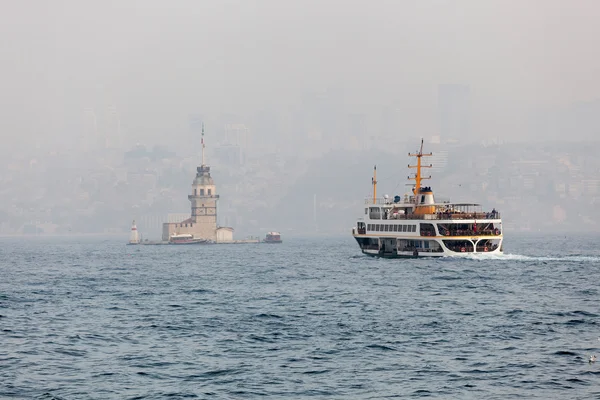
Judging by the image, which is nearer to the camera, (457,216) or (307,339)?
(307,339)

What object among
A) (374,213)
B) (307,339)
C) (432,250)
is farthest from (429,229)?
(307,339)

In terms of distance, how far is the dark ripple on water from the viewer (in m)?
35.2

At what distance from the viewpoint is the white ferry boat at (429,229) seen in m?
106

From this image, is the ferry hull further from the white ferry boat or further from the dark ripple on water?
the dark ripple on water

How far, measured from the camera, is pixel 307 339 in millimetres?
46750

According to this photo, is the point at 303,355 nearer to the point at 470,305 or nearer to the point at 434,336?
the point at 434,336

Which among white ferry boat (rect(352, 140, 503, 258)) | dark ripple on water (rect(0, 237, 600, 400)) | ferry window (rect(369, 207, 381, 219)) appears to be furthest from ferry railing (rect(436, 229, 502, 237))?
dark ripple on water (rect(0, 237, 600, 400))

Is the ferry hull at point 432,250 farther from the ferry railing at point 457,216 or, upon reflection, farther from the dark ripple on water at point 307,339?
the dark ripple on water at point 307,339

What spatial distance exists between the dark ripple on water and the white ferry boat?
21.7m

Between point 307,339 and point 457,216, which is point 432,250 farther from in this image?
point 307,339

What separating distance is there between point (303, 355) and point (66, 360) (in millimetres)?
11228

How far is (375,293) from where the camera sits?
71.9m

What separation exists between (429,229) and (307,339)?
64258mm

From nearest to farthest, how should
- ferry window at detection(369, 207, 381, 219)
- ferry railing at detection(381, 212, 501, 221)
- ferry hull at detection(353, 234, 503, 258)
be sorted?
1. ferry railing at detection(381, 212, 501, 221)
2. ferry hull at detection(353, 234, 503, 258)
3. ferry window at detection(369, 207, 381, 219)
